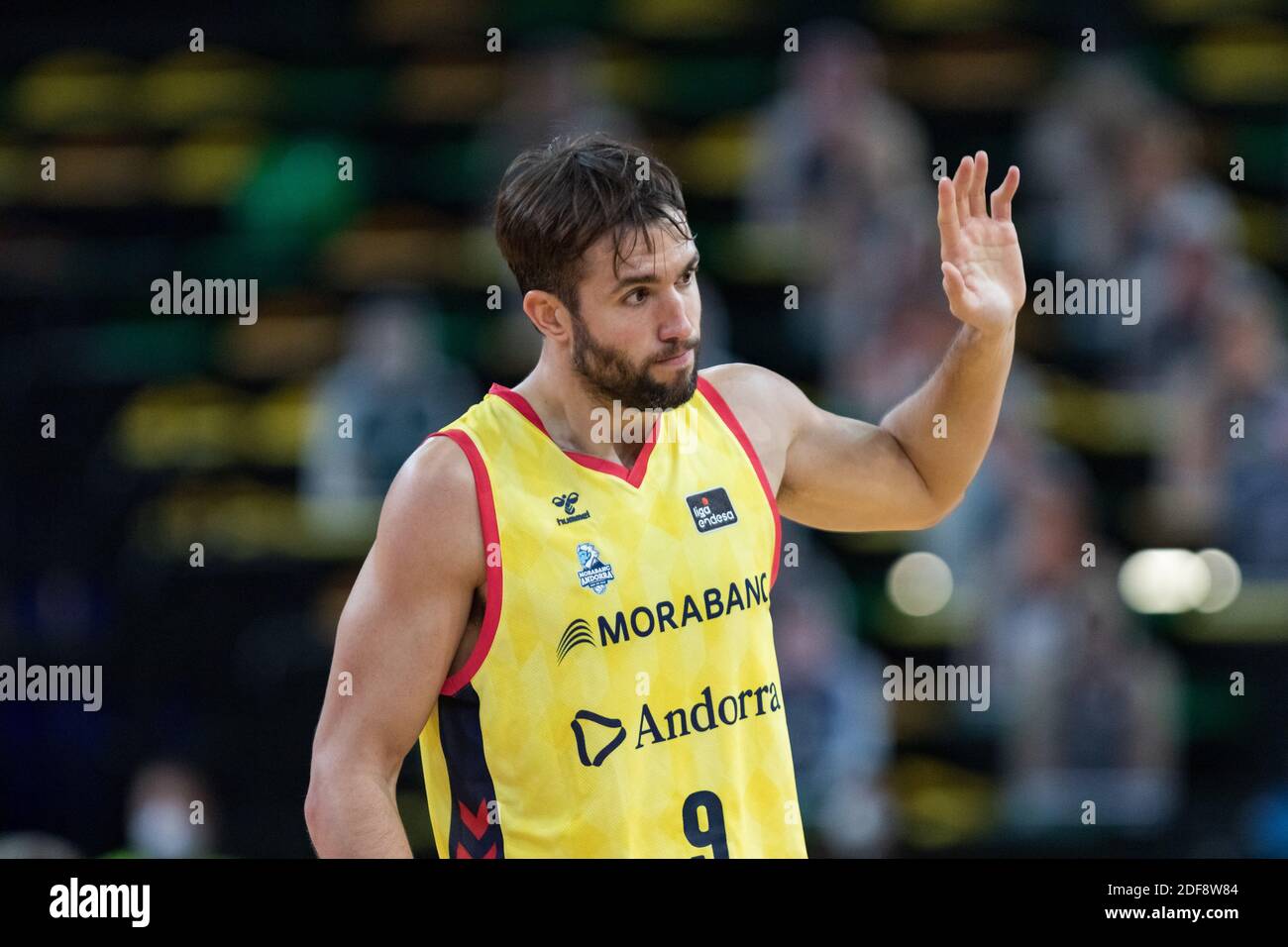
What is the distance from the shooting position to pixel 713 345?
812cm

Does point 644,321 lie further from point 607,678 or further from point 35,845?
point 35,845

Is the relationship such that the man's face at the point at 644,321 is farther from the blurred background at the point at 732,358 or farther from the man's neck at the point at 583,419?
the blurred background at the point at 732,358

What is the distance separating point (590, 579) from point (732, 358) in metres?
4.89

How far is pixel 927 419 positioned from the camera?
3.94 m

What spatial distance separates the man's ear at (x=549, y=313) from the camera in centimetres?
371

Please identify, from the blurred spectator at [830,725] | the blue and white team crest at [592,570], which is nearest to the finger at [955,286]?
the blue and white team crest at [592,570]

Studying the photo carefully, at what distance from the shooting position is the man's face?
11.8ft

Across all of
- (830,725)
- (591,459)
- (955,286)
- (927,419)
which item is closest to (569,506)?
(591,459)

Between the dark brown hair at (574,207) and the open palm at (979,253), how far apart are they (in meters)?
0.63
